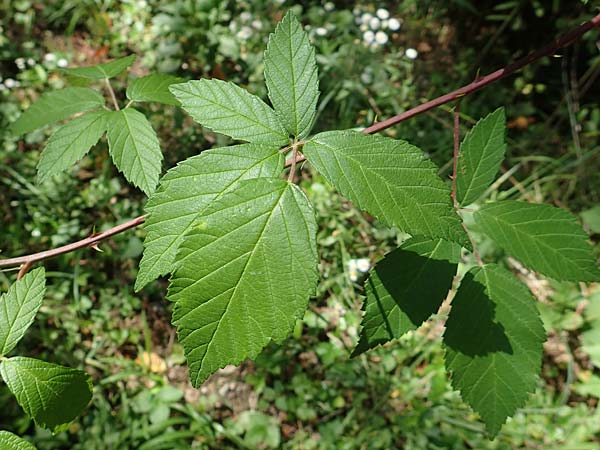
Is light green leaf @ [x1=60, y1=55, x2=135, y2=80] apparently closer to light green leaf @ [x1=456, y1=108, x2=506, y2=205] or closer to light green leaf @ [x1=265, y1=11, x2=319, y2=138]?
light green leaf @ [x1=265, y1=11, x2=319, y2=138]

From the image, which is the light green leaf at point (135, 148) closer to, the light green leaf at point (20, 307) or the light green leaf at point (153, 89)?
the light green leaf at point (153, 89)

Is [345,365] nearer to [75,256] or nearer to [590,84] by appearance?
[75,256]

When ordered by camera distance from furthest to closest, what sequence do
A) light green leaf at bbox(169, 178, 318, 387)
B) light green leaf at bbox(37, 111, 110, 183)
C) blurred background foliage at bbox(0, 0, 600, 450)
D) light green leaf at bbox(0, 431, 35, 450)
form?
1. blurred background foliage at bbox(0, 0, 600, 450)
2. light green leaf at bbox(37, 111, 110, 183)
3. light green leaf at bbox(0, 431, 35, 450)
4. light green leaf at bbox(169, 178, 318, 387)

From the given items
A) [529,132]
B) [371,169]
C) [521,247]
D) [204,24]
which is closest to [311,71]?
[371,169]

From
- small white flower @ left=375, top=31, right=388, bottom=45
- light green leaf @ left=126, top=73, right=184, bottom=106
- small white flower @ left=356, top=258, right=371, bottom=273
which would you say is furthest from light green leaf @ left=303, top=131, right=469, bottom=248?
small white flower @ left=375, top=31, right=388, bottom=45

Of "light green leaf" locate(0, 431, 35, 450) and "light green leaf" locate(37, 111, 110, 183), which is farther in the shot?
"light green leaf" locate(37, 111, 110, 183)

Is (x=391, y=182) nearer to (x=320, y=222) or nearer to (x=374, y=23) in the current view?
(x=320, y=222)

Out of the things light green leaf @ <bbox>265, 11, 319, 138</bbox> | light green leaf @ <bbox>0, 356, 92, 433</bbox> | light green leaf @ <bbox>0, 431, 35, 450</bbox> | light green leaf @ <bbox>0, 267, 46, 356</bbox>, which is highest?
light green leaf @ <bbox>265, 11, 319, 138</bbox>
